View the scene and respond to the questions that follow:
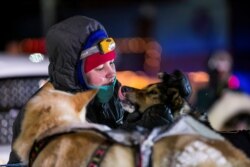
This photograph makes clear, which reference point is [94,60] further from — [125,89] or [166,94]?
[166,94]

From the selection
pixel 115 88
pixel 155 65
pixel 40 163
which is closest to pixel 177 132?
pixel 40 163

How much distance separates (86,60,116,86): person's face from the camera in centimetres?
337

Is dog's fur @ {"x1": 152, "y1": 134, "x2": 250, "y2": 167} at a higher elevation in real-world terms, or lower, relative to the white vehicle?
higher

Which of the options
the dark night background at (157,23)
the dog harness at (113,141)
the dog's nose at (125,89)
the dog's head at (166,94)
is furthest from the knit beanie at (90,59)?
the dark night background at (157,23)

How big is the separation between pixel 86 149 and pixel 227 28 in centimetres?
1341

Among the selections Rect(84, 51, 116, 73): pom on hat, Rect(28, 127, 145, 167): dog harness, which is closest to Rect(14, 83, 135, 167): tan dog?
Rect(28, 127, 145, 167): dog harness

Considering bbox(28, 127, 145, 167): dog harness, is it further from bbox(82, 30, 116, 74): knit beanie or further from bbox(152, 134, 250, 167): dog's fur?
bbox(82, 30, 116, 74): knit beanie

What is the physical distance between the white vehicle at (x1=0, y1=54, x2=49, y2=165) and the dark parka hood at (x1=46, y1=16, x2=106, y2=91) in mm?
1752

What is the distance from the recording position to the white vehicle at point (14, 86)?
518 centimetres

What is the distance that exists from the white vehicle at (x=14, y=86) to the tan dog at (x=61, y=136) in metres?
2.02

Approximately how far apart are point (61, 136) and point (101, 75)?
69cm

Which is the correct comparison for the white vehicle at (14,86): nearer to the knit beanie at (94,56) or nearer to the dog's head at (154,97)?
the knit beanie at (94,56)

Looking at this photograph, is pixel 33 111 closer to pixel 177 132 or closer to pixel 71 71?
pixel 71 71

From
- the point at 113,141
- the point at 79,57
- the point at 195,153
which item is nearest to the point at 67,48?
the point at 79,57
